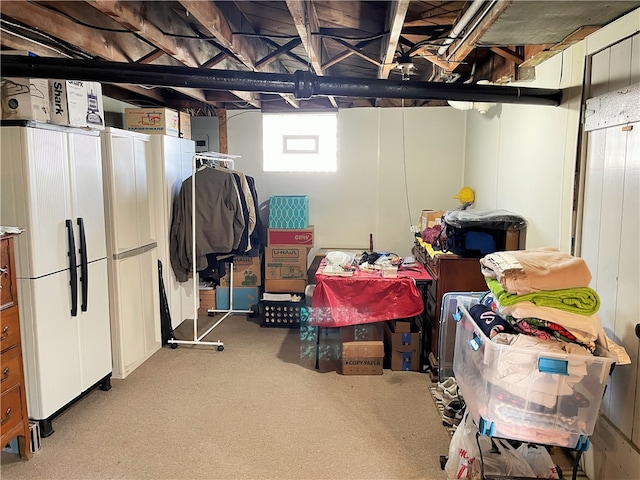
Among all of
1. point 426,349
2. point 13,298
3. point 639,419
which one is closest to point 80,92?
point 13,298

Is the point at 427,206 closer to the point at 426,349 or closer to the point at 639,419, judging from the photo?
the point at 426,349

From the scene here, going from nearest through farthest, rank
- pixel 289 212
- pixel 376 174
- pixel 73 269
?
pixel 73 269 → pixel 289 212 → pixel 376 174

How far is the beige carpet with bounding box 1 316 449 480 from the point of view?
240 cm

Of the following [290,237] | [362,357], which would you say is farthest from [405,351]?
[290,237]

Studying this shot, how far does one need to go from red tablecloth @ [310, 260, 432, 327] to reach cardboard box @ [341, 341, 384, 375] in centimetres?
18

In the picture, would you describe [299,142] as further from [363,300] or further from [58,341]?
[58,341]

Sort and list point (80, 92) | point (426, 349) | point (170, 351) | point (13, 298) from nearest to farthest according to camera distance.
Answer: point (13, 298)
point (80, 92)
point (426, 349)
point (170, 351)

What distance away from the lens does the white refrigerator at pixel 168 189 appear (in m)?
3.94

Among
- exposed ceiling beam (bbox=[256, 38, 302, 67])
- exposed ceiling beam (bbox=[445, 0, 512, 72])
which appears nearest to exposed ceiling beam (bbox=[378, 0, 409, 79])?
exposed ceiling beam (bbox=[445, 0, 512, 72])

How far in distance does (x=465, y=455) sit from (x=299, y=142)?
12.5 ft

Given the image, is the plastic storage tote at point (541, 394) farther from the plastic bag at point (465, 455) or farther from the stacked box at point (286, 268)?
the stacked box at point (286, 268)

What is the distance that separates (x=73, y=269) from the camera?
2.81m

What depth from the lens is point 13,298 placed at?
237 centimetres

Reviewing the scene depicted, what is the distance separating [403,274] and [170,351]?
213cm
